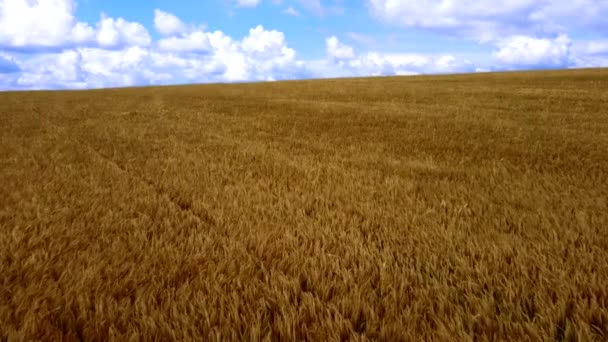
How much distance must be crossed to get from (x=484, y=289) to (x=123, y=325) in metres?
2.12

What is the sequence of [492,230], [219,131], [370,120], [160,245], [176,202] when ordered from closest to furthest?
[160,245] < [492,230] < [176,202] < [219,131] < [370,120]

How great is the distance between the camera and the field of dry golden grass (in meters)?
2.29

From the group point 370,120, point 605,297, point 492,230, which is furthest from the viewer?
point 370,120

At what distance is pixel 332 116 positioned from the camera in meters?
16.0

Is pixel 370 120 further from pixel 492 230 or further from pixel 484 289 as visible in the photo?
pixel 484 289

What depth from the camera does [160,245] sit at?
11.2ft

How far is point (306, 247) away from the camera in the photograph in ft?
11.1

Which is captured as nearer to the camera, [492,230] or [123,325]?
[123,325]

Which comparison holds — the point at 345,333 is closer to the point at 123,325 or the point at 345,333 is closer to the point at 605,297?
the point at 123,325

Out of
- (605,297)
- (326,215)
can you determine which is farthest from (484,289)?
(326,215)

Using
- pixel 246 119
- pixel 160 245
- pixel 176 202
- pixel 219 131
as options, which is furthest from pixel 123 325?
pixel 246 119

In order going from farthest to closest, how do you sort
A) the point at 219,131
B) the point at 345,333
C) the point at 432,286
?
the point at 219,131
the point at 432,286
the point at 345,333

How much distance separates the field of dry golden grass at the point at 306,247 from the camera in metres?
2.29

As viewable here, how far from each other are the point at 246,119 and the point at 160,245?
12.6 meters
